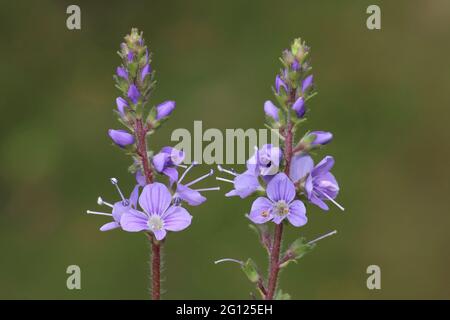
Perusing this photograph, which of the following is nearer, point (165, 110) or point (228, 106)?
point (165, 110)

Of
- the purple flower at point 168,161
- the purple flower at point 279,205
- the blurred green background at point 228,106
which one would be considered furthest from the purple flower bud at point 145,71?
the blurred green background at point 228,106

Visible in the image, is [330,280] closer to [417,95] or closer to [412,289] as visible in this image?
[412,289]

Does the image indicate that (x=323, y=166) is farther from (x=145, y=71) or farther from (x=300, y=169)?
(x=145, y=71)

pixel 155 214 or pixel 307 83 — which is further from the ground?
pixel 307 83

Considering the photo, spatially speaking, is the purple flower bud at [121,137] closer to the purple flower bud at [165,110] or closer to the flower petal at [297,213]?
the purple flower bud at [165,110]

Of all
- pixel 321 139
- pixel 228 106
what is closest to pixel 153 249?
pixel 321 139

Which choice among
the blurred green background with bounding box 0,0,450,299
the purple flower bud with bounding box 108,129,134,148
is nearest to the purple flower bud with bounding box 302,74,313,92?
the purple flower bud with bounding box 108,129,134,148
